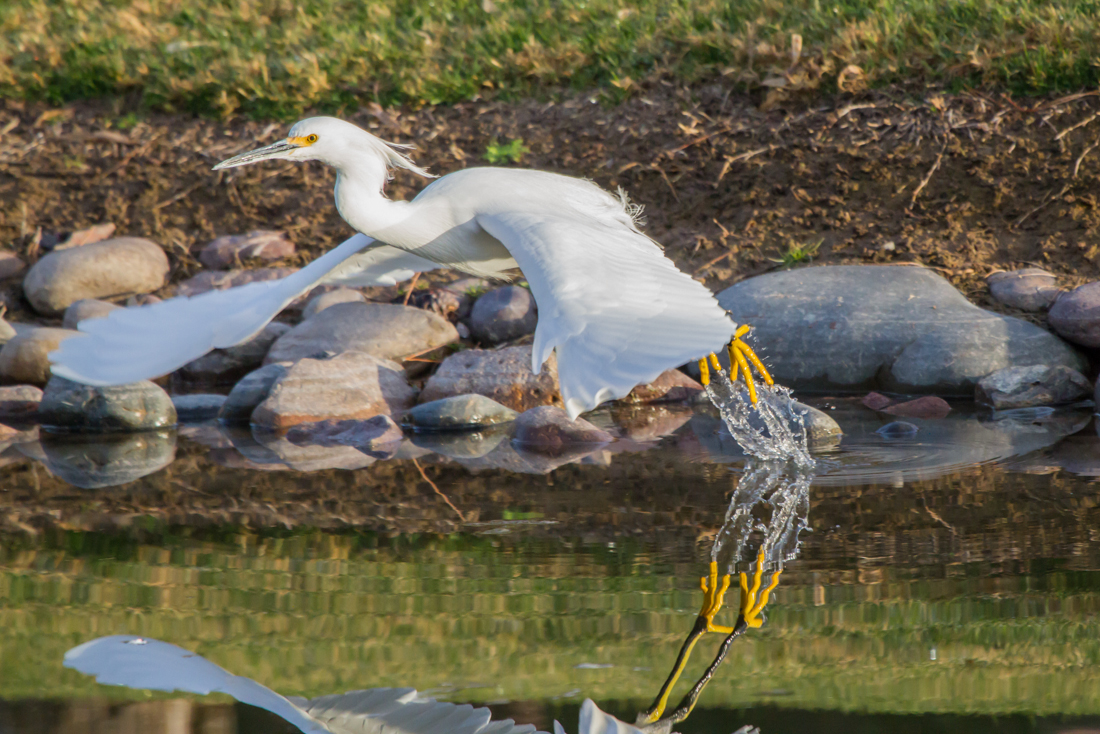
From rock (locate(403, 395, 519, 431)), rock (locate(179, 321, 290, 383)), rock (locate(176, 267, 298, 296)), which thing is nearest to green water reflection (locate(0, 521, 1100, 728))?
rock (locate(403, 395, 519, 431))

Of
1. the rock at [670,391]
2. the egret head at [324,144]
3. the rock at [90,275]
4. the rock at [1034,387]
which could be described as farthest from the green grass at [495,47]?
the egret head at [324,144]

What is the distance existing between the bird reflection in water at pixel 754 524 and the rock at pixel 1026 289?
Answer: 170 cm

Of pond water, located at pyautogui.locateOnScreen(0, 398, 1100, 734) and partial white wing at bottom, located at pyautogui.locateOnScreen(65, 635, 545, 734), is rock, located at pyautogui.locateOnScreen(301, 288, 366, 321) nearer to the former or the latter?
pond water, located at pyautogui.locateOnScreen(0, 398, 1100, 734)

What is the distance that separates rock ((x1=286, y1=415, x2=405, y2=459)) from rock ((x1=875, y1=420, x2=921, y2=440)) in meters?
2.08

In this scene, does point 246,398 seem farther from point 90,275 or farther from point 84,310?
point 90,275

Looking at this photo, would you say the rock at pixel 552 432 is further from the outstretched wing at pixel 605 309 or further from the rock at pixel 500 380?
the outstretched wing at pixel 605 309

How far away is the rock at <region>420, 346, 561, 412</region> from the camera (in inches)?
231

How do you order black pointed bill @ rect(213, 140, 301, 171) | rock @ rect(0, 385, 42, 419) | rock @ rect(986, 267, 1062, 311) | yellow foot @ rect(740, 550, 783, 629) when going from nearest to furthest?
yellow foot @ rect(740, 550, 783, 629) < black pointed bill @ rect(213, 140, 301, 171) < rock @ rect(0, 385, 42, 419) < rock @ rect(986, 267, 1062, 311)

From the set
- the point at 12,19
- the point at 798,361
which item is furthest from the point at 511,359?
the point at 12,19

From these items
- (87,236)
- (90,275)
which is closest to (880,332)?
(90,275)

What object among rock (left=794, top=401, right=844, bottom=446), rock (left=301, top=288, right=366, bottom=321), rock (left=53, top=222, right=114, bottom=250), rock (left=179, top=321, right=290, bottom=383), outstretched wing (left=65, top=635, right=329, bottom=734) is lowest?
rock (left=179, top=321, right=290, bottom=383)

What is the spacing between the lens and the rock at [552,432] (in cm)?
517

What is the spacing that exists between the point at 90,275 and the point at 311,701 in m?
5.44

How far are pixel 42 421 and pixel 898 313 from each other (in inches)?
169
